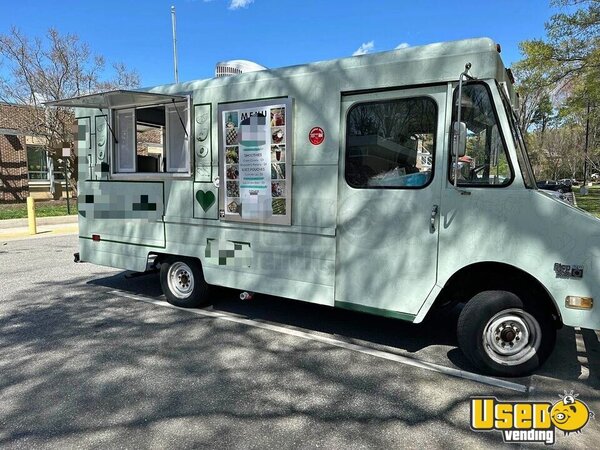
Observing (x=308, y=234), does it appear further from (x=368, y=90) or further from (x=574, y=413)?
(x=574, y=413)

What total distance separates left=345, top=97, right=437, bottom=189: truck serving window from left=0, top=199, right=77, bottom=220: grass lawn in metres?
15.2

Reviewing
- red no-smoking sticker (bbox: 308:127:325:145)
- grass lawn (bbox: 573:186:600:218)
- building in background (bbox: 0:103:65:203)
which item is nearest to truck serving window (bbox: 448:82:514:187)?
red no-smoking sticker (bbox: 308:127:325:145)

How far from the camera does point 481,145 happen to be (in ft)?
12.6

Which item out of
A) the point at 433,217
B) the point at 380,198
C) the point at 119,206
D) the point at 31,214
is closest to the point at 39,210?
the point at 31,214

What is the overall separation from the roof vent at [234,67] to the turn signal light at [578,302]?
421 centimetres

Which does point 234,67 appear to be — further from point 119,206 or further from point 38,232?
point 38,232

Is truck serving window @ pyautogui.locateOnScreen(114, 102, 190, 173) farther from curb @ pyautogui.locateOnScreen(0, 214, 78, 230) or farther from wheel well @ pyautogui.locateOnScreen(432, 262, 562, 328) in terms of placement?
curb @ pyautogui.locateOnScreen(0, 214, 78, 230)

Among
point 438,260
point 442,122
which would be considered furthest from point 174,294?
point 442,122

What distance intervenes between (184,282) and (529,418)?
423cm

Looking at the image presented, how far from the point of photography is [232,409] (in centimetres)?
334

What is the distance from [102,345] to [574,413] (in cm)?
426

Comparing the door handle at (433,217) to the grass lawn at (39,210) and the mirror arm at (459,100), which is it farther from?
the grass lawn at (39,210)

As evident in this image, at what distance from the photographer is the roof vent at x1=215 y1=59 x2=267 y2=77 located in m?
5.57

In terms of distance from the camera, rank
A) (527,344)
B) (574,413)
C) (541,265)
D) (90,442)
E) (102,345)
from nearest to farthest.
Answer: (90,442), (574,413), (541,265), (527,344), (102,345)
